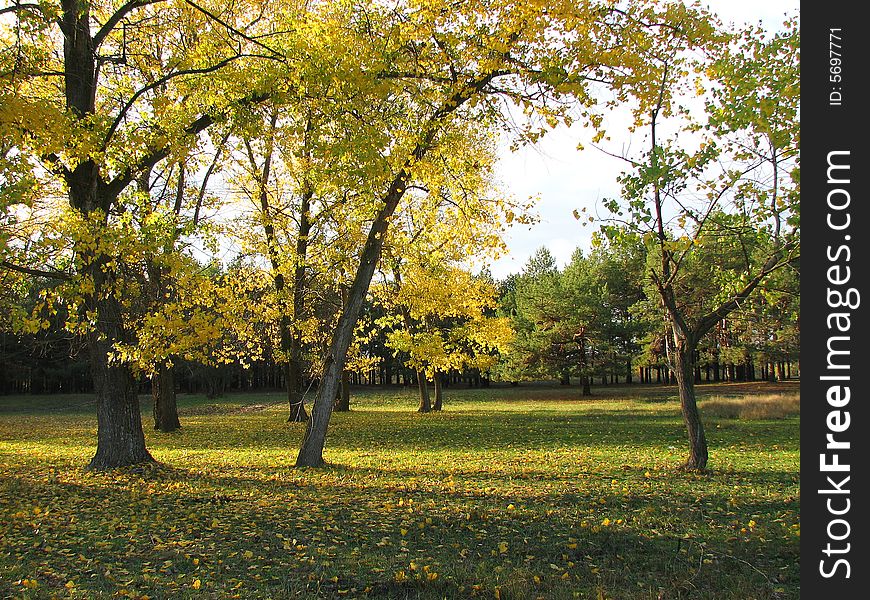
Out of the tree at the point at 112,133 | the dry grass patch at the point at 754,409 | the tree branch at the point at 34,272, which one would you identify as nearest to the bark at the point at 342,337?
the tree at the point at 112,133

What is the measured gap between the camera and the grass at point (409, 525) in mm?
4516

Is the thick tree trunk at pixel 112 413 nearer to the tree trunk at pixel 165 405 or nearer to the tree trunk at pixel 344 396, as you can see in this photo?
the tree trunk at pixel 165 405

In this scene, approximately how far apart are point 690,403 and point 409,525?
5.36m

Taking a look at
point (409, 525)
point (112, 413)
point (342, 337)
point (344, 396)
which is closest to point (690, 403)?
point (409, 525)

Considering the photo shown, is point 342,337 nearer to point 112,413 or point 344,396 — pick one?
point 112,413

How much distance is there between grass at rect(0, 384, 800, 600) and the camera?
4516mm

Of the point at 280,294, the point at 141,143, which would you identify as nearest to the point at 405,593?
the point at 141,143

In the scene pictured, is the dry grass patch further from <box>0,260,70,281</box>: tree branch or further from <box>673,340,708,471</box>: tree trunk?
<box>0,260,70,281</box>: tree branch

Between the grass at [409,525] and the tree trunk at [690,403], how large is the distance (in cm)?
29

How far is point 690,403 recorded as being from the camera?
31.2ft

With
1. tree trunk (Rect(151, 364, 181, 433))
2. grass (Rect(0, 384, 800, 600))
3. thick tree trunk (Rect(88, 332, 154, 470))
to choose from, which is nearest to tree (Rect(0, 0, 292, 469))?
thick tree trunk (Rect(88, 332, 154, 470))

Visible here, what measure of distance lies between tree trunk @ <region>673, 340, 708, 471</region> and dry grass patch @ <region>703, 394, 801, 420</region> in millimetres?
12671

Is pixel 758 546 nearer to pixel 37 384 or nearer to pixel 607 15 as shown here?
pixel 607 15
